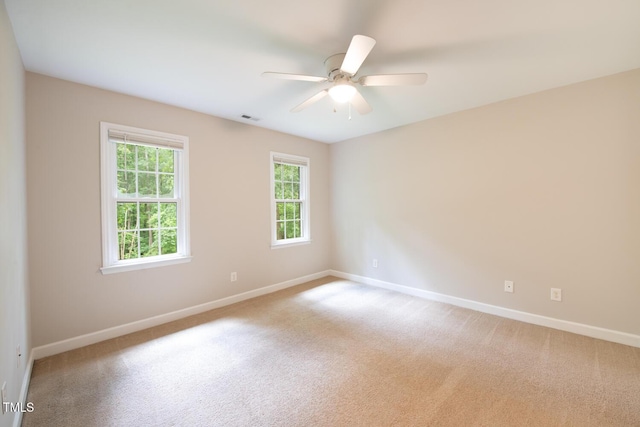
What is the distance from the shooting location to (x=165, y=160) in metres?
3.10

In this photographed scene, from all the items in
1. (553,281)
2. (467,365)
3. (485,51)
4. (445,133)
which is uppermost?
(485,51)

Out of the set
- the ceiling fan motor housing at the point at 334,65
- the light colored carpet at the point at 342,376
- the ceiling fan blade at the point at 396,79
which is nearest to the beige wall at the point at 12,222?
the light colored carpet at the point at 342,376

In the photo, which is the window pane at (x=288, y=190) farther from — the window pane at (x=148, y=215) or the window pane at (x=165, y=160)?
the window pane at (x=148, y=215)

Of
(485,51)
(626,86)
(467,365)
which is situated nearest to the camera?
(485,51)

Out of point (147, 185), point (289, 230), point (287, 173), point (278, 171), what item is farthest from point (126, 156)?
point (289, 230)

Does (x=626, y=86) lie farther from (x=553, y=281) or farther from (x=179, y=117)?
(x=179, y=117)

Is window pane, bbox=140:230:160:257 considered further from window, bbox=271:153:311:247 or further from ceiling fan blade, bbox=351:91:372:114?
ceiling fan blade, bbox=351:91:372:114

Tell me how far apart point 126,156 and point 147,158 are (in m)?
0.19

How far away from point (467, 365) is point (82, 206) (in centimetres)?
368

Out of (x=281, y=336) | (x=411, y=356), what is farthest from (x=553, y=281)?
(x=281, y=336)

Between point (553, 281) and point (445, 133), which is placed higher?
point (445, 133)

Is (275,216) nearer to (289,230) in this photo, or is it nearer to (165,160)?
(289,230)

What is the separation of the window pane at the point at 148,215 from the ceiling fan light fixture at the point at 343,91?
7.60ft

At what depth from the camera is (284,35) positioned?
1854 mm
